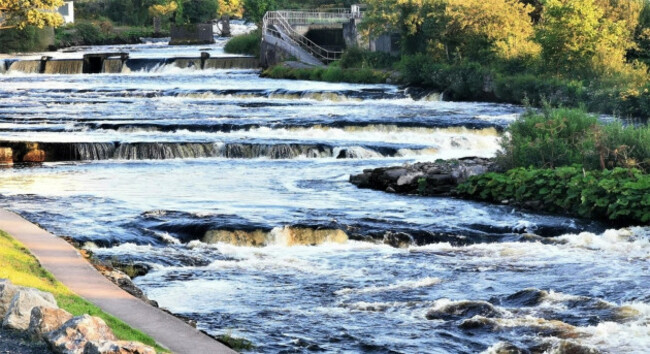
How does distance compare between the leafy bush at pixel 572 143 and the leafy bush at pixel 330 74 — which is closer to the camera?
the leafy bush at pixel 572 143

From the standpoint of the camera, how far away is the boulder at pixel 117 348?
9.17 meters

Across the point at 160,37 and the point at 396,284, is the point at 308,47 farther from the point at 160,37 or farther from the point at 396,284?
the point at 396,284

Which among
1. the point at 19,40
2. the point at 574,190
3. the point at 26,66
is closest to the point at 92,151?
the point at 574,190

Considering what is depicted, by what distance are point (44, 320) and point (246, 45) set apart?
212ft

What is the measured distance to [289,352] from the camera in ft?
39.5

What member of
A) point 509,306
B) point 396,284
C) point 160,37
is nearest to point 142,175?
point 396,284

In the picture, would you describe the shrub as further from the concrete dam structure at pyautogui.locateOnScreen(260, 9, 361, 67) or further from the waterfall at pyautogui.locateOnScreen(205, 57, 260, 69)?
the waterfall at pyautogui.locateOnScreen(205, 57, 260, 69)

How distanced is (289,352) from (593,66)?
30.5 meters

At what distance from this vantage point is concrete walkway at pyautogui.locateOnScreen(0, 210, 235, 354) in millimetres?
10367

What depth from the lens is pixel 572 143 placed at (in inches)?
922

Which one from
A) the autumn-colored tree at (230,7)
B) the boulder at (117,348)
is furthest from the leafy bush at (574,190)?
the autumn-colored tree at (230,7)

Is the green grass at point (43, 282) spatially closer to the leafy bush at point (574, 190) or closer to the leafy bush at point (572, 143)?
the leafy bush at point (574, 190)

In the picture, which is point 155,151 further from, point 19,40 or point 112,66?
point 19,40

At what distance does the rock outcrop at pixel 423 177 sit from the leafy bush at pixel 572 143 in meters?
0.75
